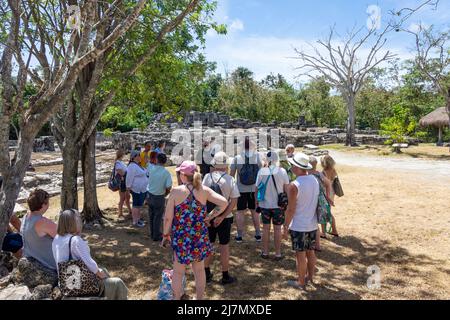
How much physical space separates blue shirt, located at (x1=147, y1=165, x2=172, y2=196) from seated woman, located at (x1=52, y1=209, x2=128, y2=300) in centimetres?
270

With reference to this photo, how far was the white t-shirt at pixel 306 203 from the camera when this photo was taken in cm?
439

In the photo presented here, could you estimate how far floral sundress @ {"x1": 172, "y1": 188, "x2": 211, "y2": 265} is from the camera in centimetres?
393

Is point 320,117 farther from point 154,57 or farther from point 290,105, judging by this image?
point 154,57

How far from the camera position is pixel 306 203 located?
173 inches

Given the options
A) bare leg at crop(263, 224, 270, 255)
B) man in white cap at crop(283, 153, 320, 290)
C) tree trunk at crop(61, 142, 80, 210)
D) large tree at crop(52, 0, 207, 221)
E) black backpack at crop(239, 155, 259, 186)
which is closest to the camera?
man in white cap at crop(283, 153, 320, 290)

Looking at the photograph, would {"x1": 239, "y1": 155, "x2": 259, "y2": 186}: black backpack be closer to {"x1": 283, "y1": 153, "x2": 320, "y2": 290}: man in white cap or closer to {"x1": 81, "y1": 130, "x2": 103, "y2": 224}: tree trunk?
{"x1": 283, "y1": 153, "x2": 320, "y2": 290}: man in white cap

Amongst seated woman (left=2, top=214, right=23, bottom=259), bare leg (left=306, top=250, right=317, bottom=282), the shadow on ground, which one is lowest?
the shadow on ground

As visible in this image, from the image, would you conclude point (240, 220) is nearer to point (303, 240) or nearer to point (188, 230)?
point (303, 240)

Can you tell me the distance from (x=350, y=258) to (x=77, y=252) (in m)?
4.26

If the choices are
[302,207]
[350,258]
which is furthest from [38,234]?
[350,258]

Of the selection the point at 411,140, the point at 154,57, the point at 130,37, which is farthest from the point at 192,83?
the point at 411,140

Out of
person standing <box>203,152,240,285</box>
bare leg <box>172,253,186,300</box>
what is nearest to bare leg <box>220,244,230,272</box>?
person standing <box>203,152,240,285</box>

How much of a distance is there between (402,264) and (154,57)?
6.90 metres
